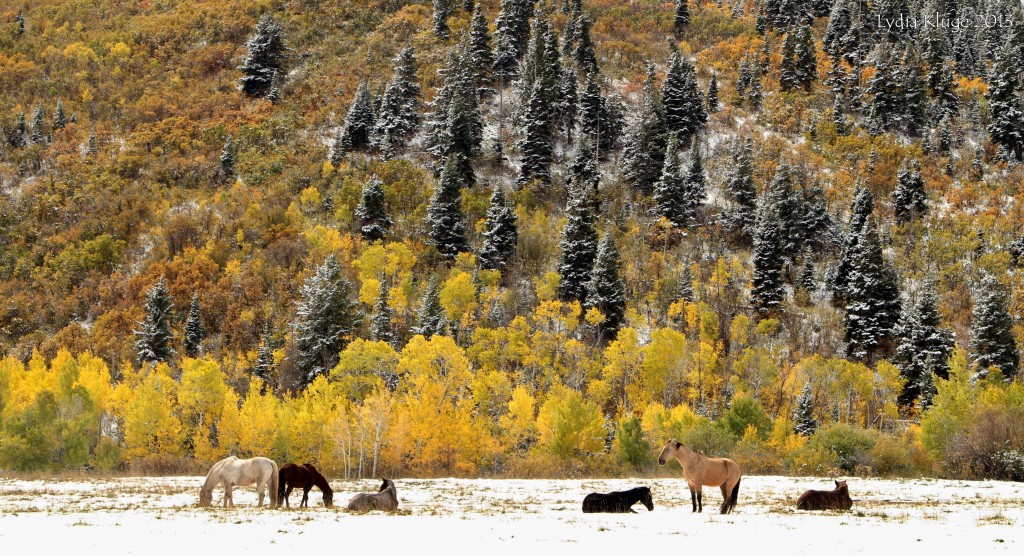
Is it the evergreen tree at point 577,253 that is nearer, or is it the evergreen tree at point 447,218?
the evergreen tree at point 577,253

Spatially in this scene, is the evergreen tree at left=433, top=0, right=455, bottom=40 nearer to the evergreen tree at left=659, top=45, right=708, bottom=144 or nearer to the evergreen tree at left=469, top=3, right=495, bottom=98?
the evergreen tree at left=469, top=3, right=495, bottom=98

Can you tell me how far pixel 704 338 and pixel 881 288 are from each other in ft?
66.2

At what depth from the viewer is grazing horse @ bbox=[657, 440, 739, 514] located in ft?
65.3

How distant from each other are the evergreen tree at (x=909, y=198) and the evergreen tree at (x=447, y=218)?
180ft

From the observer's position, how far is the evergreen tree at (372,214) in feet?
315

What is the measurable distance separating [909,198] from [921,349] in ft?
108

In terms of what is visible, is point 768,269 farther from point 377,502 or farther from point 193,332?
point 377,502

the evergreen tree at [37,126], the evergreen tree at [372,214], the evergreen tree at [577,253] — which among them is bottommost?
the evergreen tree at [577,253]

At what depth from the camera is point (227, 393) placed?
59.7 meters

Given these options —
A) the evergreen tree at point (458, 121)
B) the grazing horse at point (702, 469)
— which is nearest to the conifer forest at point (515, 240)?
the evergreen tree at point (458, 121)

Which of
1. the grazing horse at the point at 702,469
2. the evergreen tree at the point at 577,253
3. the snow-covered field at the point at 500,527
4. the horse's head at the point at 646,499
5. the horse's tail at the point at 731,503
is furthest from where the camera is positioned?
the evergreen tree at the point at 577,253

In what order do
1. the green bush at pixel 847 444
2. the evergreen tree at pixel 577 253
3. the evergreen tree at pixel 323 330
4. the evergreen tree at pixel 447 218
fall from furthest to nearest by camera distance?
the evergreen tree at pixel 447 218, the evergreen tree at pixel 577 253, the evergreen tree at pixel 323 330, the green bush at pixel 847 444

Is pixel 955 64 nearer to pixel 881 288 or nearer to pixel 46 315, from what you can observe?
pixel 881 288

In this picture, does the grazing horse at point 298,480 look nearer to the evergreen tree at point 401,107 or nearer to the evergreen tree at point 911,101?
the evergreen tree at point 401,107
